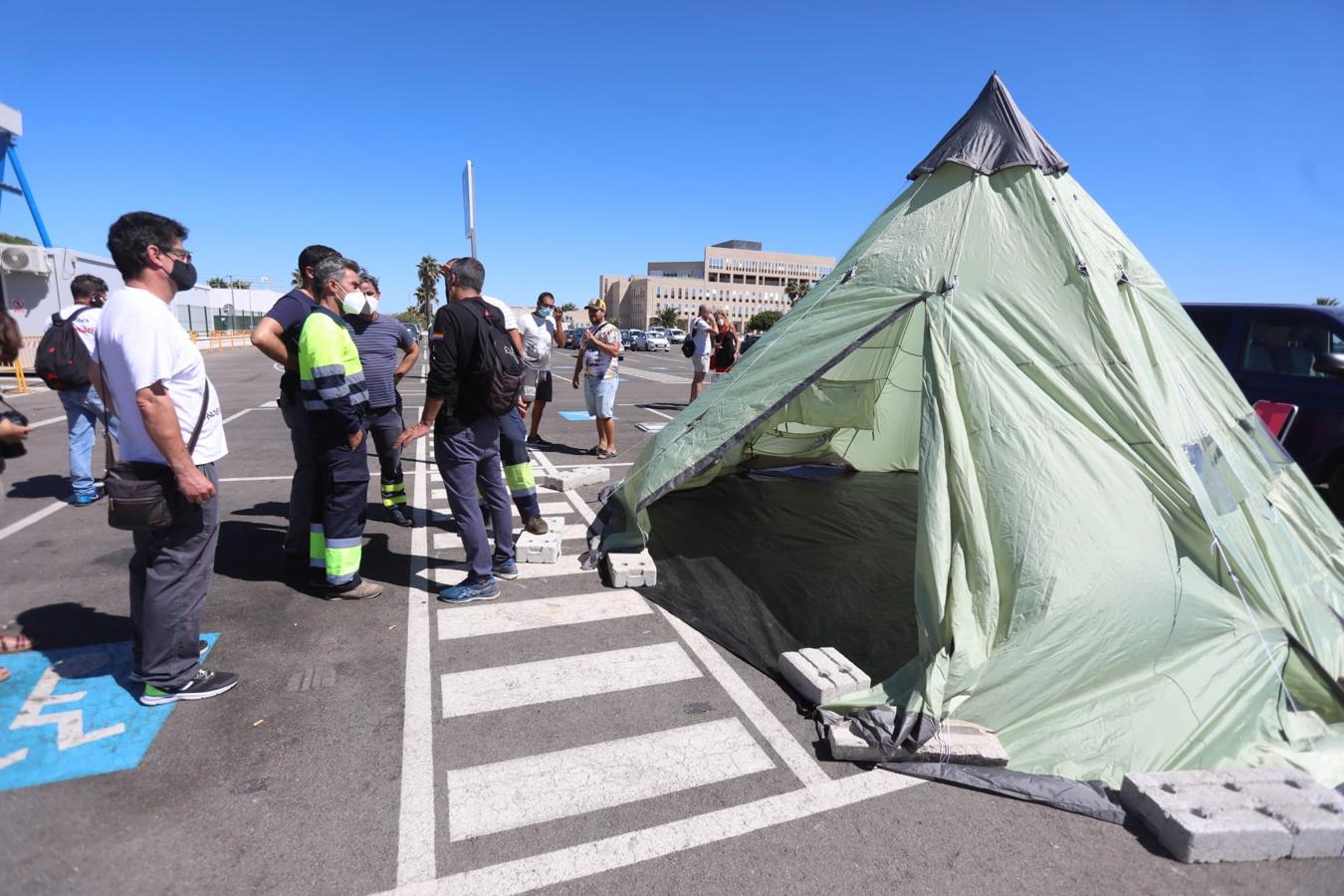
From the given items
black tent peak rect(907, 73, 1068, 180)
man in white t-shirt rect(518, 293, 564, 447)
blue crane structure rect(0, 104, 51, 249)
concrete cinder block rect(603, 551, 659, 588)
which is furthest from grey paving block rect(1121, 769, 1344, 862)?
blue crane structure rect(0, 104, 51, 249)

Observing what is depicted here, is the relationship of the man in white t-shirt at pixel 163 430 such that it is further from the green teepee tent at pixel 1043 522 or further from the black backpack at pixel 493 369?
the green teepee tent at pixel 1043 522

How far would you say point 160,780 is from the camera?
264cm

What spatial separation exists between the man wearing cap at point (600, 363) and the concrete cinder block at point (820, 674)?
18.0 ft

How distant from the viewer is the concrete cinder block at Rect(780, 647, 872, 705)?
323cm

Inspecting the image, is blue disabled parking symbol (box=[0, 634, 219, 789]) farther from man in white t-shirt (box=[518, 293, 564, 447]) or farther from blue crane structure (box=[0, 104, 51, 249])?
blue crane structure (box=[0, 104, 51, 249])

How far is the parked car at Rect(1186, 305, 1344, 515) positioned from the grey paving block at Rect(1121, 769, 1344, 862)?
488cm

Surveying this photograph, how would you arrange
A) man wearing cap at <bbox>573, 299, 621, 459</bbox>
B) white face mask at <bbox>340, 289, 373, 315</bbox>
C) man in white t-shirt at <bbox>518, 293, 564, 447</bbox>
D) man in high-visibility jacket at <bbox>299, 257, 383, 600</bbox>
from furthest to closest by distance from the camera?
1. man wearing cap at <bbox>573, 299, 621, 459</bbox>
2. man in white t-shirt at <bbox>518, 293, 564, 447</bbox>
3. white face mask at <bbox>340, 289, 373, 315</bbox>
4. man in high-visibility jacket at <bbox>299, 257, 383, 600</bbox>

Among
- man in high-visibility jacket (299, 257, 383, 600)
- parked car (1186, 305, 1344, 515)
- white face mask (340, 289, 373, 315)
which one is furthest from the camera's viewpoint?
parked car (1186, 305, 1344, 515)

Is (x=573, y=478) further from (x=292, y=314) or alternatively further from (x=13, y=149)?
(x=13, y=149)

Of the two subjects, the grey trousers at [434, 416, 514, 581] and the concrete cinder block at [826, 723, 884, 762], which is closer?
the concrete cinder block at [826, 723, 884, 762]

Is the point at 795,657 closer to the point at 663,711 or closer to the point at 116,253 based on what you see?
the point at 663,711

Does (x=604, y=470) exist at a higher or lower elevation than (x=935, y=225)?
lower

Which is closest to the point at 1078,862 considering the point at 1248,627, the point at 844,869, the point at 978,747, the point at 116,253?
the point at 978,747

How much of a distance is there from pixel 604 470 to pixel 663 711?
472cm
